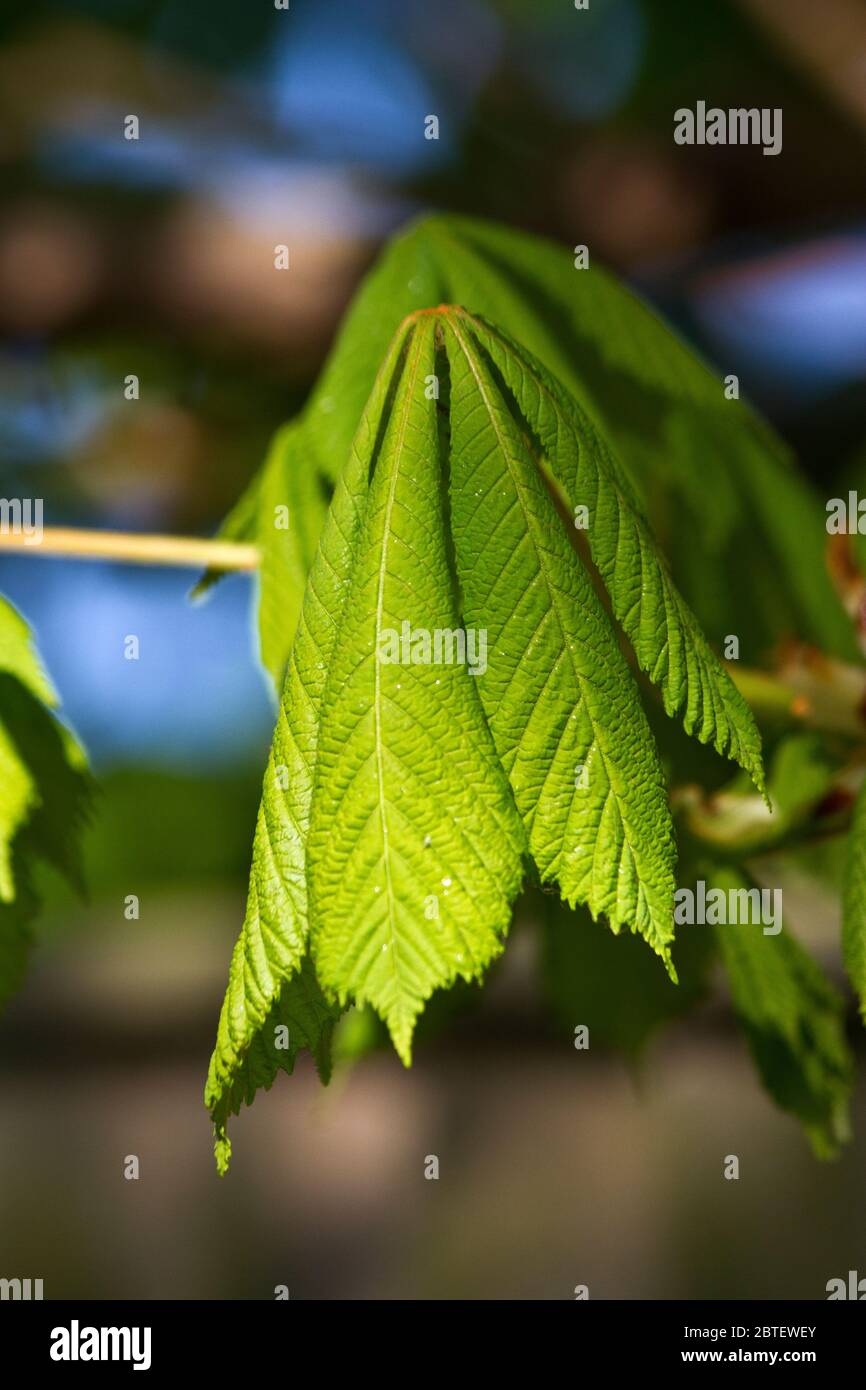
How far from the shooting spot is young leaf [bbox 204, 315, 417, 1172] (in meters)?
0.28

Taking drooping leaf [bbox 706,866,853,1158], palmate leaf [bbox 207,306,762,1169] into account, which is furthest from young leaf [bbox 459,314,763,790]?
drooping leaf [bbox 706,866,853,1158]

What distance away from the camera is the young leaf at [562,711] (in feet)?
0.94

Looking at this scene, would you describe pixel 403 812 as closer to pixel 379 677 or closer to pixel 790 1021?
pixel 379 677

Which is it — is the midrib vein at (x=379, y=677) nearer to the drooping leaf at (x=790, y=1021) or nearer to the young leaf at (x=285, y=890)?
the young leaf at (x=285, y=890)

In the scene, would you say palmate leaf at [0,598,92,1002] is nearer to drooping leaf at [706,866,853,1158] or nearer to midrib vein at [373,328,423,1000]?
midrib vein at [373,328,423,1000]

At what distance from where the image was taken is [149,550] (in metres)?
0.48

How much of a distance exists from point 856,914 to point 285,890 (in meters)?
0.19

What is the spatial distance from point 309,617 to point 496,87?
1500 mm

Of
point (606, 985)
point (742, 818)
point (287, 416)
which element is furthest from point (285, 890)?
point (287, 416)

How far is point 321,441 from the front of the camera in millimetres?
477

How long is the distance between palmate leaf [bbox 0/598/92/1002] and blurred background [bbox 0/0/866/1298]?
0.71 ft

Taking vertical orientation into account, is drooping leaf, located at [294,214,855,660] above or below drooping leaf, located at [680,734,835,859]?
above

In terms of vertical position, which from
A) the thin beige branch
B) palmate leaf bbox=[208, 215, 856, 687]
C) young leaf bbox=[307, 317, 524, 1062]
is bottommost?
young leaf bbox=[307, 317, 524, 1062]

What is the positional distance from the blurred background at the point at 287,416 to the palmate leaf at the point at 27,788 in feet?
0.71
